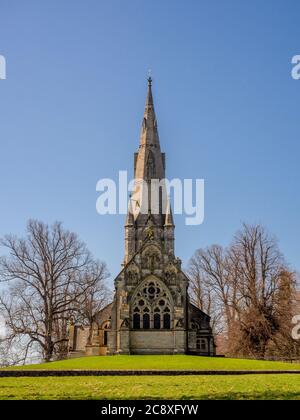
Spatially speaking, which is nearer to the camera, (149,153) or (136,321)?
(136,321)

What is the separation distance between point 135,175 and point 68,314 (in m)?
18.7

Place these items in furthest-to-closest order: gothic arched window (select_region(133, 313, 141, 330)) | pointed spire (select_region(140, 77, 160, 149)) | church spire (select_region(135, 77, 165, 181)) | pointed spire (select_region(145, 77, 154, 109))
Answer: pointed spire (select_region(145, 77, 154, 109)), pointed spire (select_region(140, 77, 160, 149)), church spire (select_region(135, 77, 165, 181)), gothic arched window (select_region(133, 313, 141, 330))

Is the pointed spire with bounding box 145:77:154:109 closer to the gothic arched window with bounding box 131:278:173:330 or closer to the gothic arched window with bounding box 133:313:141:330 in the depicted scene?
the gothic arched window with bounding box 131:278:173:330

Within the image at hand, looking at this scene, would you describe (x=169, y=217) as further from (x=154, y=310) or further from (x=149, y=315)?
(x=149, y=315)

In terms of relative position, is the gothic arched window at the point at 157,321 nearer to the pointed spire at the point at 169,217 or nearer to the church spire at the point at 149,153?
the pointed spire at the point at 169,217

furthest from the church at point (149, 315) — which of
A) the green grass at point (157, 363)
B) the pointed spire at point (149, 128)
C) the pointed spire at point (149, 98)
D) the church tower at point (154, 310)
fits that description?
the pointed spire at point (149, 98)

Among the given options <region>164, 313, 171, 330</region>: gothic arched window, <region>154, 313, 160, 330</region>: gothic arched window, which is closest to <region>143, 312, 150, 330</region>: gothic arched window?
<region>154, 313, 160, 330</region>: gothic arched window

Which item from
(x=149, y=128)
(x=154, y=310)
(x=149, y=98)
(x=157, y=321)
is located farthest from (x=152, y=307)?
(x=149, y=98)

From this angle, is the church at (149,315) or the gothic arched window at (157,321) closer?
the church at (149,315)

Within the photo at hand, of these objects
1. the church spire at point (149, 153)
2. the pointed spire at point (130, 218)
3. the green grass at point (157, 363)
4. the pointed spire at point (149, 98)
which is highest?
the pointed spire at point (149, 98)

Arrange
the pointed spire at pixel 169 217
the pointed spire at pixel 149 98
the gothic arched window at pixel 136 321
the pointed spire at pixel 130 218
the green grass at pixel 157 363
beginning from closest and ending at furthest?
1. the green grass at pixel 157 363
2. the gothic arched window at pixel 136 321
3. the pointed spire at pixel 130 218
4. the pointed spire at pixel 169 217
5. the pointed spire at pixel 149 98

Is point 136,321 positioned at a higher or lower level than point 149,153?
lower
